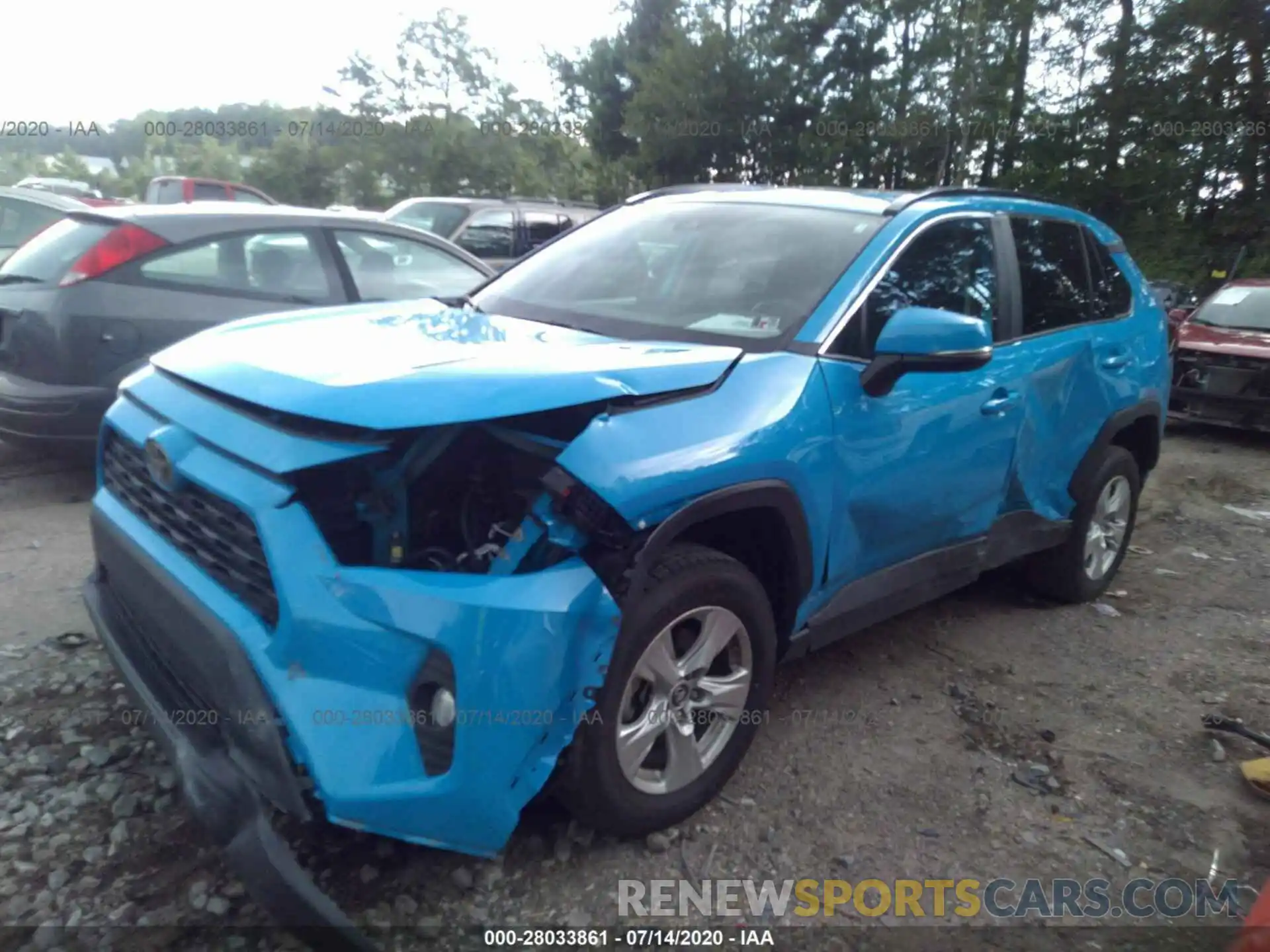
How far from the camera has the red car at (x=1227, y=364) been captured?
Result: 28.7ft

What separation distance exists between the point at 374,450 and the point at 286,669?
50 centimetres

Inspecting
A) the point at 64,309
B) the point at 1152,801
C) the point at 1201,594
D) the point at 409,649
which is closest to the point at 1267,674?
the point at 1201,594

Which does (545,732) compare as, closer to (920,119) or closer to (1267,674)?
(1267,674)

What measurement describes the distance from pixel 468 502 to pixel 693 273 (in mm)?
1424

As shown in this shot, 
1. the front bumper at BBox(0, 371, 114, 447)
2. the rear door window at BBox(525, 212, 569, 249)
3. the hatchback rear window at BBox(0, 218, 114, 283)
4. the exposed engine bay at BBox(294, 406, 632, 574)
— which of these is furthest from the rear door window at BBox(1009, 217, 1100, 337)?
the rear door window at BBox(525, 212, 569, 249)

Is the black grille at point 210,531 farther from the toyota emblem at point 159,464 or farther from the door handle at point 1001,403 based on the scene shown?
the door handle at point 1001,403

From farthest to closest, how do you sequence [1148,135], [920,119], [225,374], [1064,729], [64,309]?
[920,119] < [1148,135] < [64,309] < [1064,729] < [225,374]

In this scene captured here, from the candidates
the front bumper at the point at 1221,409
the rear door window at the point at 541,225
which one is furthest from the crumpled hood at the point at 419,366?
the rear door window at the point at 541,225

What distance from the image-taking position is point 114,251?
16.5 ft

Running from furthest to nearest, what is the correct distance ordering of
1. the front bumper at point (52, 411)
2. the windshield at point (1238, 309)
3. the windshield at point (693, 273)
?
the windshield at point (1238, 309)
the front bumper at point (52, 411)
the windshield at point (693, 273)

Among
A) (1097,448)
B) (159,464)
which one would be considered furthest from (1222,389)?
(159,464)

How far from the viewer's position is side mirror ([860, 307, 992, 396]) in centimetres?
291

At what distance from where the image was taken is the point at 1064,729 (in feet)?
11.8

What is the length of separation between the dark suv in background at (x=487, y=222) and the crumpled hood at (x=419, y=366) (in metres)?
7.79
